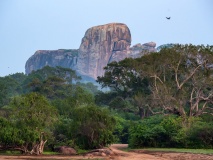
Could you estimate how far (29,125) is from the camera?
1095 inches

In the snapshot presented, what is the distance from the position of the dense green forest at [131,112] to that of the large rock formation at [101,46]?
344 feet

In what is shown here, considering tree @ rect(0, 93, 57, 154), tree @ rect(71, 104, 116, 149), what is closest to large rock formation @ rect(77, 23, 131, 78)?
tree @ rect(71, 104, 116, 149)

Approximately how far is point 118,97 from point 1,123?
2609 cm

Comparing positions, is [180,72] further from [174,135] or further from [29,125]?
[29,125]

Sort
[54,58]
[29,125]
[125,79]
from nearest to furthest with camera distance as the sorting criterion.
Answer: [29,125], [125,79], [54,58]

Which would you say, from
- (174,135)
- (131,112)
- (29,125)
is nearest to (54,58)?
(131,112)

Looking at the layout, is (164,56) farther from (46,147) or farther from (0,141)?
(0,141)

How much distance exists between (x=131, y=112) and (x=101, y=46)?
11118cm

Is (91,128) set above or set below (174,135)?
above

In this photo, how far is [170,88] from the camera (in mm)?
41312

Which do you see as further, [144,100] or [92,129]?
[144,100]

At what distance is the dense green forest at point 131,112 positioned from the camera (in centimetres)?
2819

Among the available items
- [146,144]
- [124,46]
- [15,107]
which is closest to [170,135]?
[146,144]

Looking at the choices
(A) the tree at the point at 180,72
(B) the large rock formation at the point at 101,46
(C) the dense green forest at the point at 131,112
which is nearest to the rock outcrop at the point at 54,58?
(B) the large rock formation at the point at 101,46
